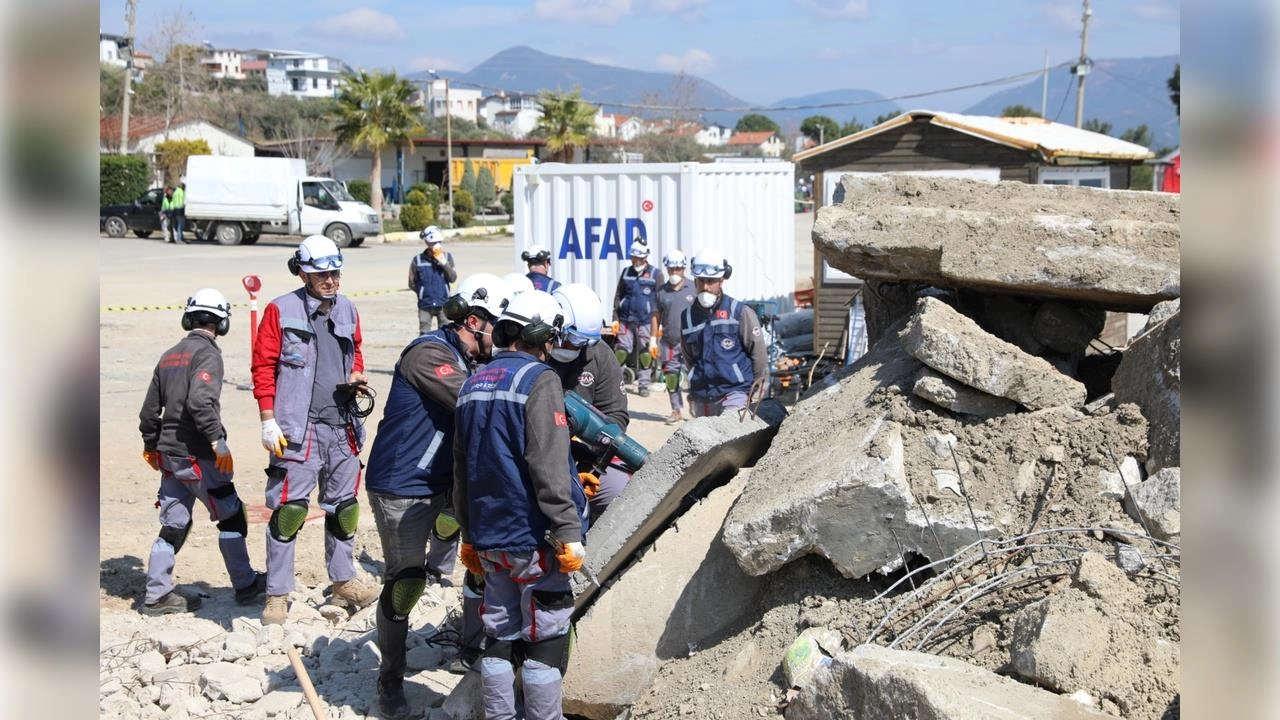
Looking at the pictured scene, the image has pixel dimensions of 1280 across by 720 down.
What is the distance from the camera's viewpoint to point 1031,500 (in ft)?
16.2

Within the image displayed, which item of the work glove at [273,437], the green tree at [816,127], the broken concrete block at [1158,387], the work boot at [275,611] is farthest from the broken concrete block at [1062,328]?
the green tree at [816,127]

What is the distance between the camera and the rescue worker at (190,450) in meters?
6.66

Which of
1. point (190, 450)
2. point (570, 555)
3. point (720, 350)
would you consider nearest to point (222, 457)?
point (190, 450)

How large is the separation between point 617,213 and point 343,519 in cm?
831

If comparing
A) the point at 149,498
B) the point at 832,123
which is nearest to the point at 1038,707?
the point at 149,498

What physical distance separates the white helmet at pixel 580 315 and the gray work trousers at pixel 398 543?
1015 millimetres

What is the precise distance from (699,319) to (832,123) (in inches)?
3283

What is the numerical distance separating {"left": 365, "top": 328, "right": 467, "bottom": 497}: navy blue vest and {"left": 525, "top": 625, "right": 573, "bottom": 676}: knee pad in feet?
3.73

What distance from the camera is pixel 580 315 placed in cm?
582

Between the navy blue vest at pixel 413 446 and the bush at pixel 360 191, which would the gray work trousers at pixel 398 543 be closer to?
the navy blue vest at pixel 413 446

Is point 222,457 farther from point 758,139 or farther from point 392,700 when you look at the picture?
point 758,139
